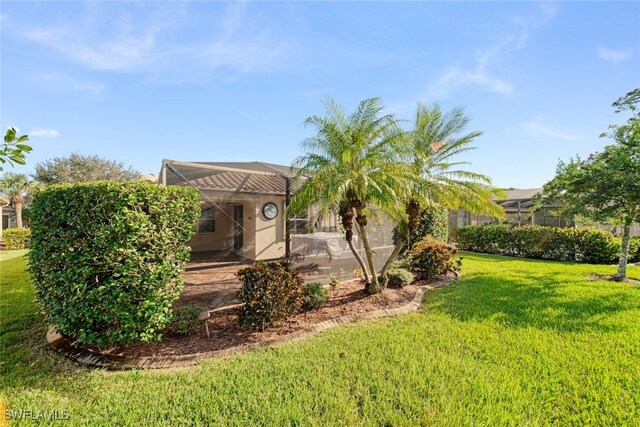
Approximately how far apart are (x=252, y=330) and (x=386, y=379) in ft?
8.90

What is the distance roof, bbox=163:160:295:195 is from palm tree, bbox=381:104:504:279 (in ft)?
12.5

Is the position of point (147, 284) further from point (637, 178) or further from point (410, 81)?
point (637, 178)

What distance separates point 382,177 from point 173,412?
18.5 ft

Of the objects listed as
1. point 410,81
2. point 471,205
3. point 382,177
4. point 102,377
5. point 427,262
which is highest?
point 410,81

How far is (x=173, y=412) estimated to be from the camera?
2.90 meters

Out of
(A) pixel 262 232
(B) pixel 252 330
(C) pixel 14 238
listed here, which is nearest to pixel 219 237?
(A) pixel 262 232

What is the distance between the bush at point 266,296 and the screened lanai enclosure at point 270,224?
200cm

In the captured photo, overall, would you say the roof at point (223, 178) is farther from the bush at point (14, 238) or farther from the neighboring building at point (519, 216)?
the bush at point (14, 238)

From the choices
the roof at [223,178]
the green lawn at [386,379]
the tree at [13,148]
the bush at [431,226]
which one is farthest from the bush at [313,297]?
the bush at [431,226]

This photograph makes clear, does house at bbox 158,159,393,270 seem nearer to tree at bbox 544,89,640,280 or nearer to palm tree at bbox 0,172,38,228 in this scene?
tree at bbox 544,89,640,280

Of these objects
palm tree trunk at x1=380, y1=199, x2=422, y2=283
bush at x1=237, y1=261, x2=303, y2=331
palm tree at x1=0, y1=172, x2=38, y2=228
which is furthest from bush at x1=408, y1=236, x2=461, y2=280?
palm tree at x1=0, y1=172, x2=38, y2=228

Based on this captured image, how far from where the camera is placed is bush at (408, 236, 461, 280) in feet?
29.3

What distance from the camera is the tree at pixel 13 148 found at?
1532 mm

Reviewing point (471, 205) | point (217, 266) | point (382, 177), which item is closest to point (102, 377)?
point (382, 177)
